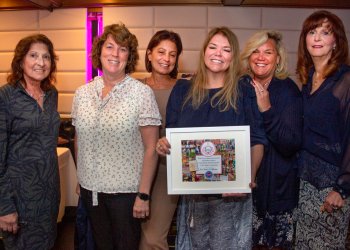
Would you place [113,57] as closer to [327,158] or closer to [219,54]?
[219,54]

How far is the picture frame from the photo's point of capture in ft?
4.53

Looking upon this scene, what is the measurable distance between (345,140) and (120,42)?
1.15m

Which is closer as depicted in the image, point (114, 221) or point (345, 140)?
point (345, 140)

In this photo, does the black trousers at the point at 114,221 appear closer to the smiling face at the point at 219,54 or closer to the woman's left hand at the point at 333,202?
the smiling face at the point at 219,54

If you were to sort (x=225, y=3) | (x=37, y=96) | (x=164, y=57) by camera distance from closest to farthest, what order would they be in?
1. (x=37, y=96)
2. (x=164, y=57)
3. (x=225, y=3)

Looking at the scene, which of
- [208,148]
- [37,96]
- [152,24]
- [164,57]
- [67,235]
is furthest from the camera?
[152,24]

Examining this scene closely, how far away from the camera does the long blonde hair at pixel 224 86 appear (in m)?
1.44

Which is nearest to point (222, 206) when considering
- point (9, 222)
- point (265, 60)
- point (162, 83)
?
point (265, 60)

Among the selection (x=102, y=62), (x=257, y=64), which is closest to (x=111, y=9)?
(x=102, y=62)

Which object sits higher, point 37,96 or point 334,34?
point 334,34

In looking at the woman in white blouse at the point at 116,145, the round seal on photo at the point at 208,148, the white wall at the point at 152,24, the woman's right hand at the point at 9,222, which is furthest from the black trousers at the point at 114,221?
the white wall at the point at 152,24

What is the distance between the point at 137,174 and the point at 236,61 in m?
0.72

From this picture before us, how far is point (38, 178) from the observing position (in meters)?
1.55

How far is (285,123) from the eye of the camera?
151cm
